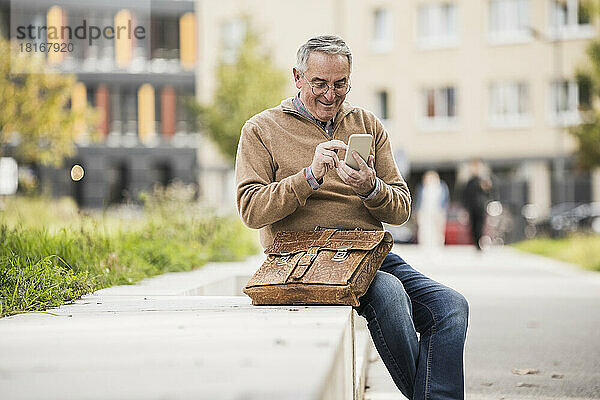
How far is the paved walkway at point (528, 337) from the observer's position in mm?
6184

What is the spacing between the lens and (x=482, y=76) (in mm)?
41406

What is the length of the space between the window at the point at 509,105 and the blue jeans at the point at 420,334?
37.3 meters

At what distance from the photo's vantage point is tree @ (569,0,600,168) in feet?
67.8

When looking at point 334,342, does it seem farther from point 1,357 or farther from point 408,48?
point 408,48

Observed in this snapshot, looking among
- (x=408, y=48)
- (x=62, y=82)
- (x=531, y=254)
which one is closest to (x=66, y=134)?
(x=62, y=82)

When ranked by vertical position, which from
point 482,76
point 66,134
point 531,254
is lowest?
point 531,254

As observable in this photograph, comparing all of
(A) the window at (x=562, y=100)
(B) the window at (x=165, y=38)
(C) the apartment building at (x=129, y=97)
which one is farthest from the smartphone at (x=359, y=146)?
(B) the window at (x=165, y=38)

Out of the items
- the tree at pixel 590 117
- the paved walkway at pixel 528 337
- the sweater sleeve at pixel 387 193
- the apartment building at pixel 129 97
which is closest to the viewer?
the sweater sleeve at pixel 387 193

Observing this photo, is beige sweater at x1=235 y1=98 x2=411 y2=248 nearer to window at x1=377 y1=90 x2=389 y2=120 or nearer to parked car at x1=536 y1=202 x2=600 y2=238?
parked car at x1=536 y1=202 x2=600 y2=238

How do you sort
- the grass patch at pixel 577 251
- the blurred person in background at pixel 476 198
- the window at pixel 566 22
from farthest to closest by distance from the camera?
the window at pixel 566 22
the blurred person in background at pixel 476 198
the grass patch at pixel 577 251

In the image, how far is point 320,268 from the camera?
4535 millimetres

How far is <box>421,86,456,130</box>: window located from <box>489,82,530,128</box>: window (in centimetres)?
151

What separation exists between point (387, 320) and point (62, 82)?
2355cm

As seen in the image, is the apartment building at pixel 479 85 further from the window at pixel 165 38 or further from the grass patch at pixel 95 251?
the grass patch at pixel 95 251
